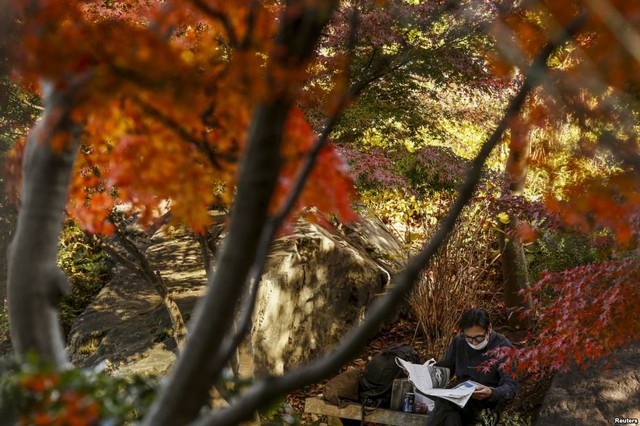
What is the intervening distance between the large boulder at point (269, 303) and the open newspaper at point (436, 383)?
1.21m

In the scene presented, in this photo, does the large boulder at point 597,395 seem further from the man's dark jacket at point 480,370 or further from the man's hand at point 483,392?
the man's hand at point 483,392

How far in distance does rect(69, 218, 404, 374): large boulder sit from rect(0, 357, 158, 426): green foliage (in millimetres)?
3534

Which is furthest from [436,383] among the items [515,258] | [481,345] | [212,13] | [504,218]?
[212,13]

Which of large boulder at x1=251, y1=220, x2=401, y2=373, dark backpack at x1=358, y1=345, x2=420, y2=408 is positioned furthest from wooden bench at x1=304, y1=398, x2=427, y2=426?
large boulder at x1=251, y1=220, x2=401, y2=373

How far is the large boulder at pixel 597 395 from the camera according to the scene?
5.28 meters

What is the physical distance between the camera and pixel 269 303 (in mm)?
6340

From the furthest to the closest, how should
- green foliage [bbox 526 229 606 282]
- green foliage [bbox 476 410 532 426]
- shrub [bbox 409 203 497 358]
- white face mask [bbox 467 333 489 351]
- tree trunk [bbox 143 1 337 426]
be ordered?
green foliage [bbox 526 229 606 282] → shrub [bbox 409 203 497 358] → green foliage [bbox 476 410 532 426] → white face mask [bbox 467 333 489 351] → tree trunk [bbox 143 1 337 426]

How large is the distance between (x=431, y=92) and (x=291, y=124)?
5106 millimetres

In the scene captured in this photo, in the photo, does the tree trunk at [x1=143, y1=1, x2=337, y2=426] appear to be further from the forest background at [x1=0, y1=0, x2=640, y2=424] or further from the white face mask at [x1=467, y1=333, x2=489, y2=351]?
the white face mask at [x1=467, y1=333, x2=489, y2=351]

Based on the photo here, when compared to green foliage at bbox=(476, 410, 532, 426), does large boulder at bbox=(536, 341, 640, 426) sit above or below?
above

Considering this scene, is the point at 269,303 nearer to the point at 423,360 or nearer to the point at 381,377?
the point at 381,377

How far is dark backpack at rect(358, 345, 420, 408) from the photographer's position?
19.3 ft

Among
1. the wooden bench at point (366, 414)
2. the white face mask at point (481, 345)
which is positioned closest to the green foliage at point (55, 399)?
the white face mask at point (481, 345)

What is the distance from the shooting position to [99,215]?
187 inches
